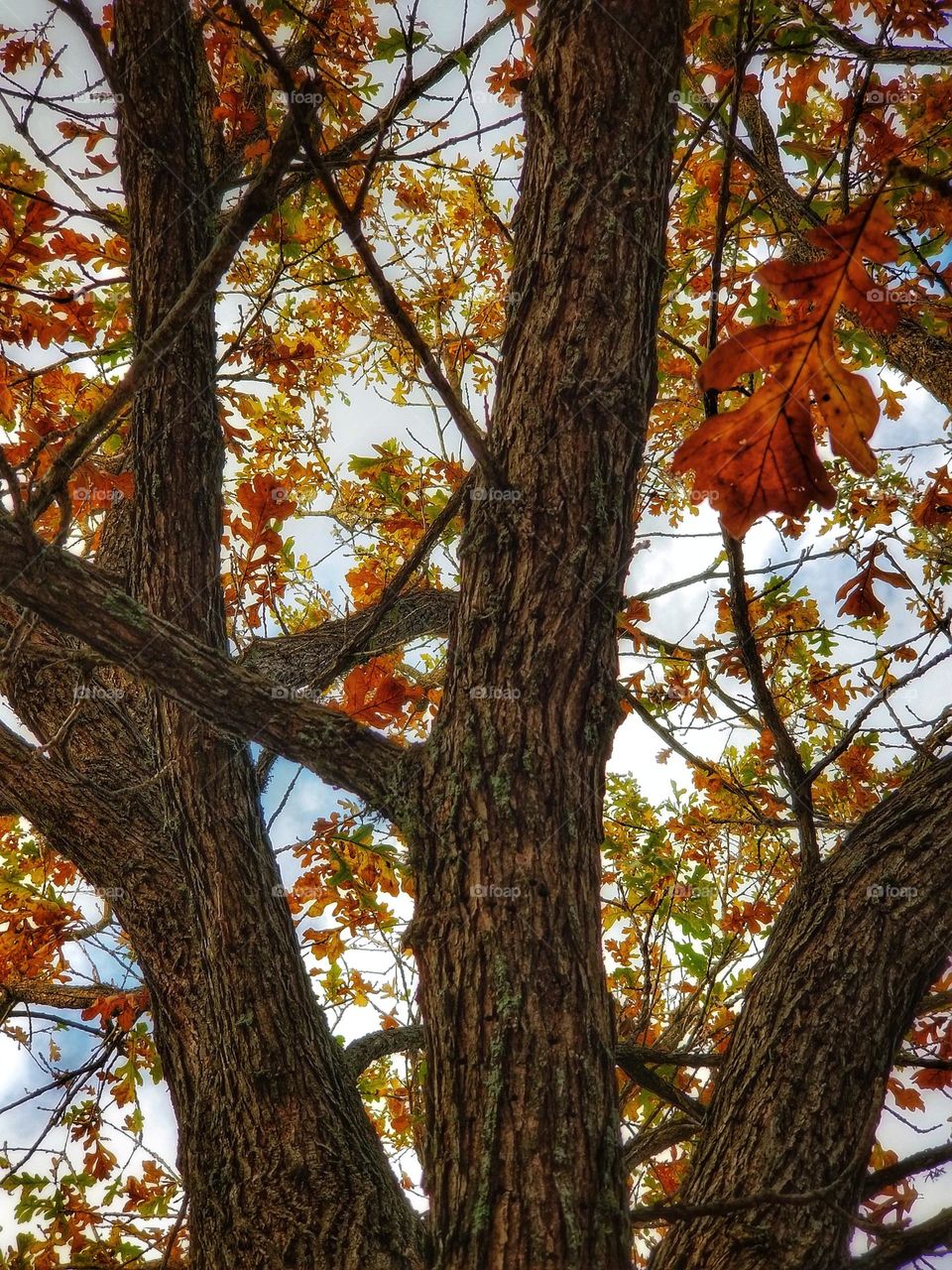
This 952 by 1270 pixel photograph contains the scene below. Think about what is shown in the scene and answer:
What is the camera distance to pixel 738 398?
3.77 metres

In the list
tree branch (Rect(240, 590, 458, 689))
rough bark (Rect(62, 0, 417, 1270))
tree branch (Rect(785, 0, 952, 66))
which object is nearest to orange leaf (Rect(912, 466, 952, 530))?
tree branch (Rect(785, 0, 952, 66))

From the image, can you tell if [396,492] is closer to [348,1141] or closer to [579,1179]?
[348,1141]

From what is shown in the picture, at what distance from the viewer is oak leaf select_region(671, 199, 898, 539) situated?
115 centimetres

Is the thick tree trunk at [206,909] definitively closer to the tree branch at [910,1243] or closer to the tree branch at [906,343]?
the tree branch at [910,1243]

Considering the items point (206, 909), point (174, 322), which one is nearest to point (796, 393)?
point (174, 322)

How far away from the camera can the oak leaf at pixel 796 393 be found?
1.15m

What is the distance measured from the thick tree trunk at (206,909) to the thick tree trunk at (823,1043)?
76 cm

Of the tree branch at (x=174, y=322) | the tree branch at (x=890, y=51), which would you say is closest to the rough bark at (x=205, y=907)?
the tree branch at (x=174, y=322)

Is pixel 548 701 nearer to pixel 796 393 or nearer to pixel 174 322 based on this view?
pixel 796 393

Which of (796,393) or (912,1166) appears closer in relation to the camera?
(796,393)

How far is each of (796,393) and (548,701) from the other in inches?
28.5

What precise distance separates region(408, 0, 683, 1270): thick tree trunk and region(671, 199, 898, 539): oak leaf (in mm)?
329

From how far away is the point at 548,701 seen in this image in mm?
1521

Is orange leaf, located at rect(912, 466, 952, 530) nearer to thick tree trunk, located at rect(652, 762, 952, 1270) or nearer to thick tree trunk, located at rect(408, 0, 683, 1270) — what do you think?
thick tree trunk, located at rect(652, 762, 952, 1270)
